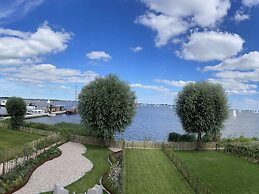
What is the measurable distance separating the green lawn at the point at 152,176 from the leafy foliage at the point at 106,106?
7412mm

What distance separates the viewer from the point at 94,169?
3161 centimetres

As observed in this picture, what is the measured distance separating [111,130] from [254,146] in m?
18.1

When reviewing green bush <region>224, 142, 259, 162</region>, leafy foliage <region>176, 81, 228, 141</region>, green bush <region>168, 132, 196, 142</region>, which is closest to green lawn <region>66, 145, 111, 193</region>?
green bush <region>168, 132, 196, 142</region>

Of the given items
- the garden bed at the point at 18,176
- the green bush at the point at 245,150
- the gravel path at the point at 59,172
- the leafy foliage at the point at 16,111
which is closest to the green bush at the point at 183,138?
the green bush at the point at 245,150

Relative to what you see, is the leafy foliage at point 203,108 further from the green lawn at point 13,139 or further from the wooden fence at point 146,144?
the green lawn at point 13,139

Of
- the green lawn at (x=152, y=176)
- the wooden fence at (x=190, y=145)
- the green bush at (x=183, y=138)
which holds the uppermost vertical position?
the green bush at (x=183, y=138)

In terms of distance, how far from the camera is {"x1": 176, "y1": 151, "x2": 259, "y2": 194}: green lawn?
88.7 feet

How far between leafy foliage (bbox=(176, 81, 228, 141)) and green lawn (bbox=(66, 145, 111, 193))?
42.1ft

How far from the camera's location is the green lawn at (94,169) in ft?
83.2

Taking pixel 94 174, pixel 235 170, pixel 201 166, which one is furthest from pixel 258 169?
pixel 94 174

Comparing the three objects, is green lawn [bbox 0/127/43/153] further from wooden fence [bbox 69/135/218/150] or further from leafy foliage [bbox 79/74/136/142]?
leafy foliage [bbox 79/74/136/142]

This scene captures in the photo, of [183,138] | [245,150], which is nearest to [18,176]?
[245,150]

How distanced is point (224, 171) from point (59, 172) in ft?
49.3

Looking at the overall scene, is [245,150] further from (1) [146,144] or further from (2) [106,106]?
(2) [106,106]
